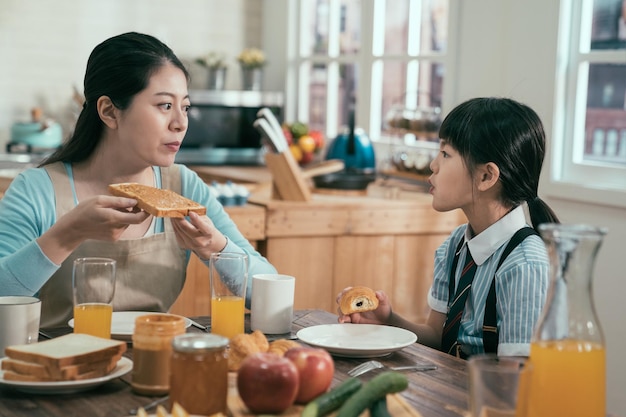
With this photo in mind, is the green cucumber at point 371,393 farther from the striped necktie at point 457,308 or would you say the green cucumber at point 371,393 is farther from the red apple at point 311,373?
the striped necktie at point 457,308

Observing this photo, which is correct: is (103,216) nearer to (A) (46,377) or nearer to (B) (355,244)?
(A) (46,377)

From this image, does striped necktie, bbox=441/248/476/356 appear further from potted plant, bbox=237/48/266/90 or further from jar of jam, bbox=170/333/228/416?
potted plant, bbox=237/48/266/90

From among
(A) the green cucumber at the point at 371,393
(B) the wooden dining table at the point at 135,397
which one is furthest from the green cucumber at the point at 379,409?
(B) the wooden dining table at the point at 135,397

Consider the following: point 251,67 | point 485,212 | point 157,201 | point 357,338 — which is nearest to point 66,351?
point 157,201

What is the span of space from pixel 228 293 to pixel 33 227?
60cm

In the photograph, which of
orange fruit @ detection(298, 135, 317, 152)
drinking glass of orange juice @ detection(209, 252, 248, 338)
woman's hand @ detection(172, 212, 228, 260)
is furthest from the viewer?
orange fruit @ detection(298, 135, 317, 152)

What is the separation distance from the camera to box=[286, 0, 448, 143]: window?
461 cm

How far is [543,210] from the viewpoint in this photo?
6.75ft

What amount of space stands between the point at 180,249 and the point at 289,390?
96cm

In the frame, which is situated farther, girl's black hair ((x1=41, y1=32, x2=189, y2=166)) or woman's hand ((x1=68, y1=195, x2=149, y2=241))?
girl's black hair ((x1=41, y1=32, x2=189, y2=166))

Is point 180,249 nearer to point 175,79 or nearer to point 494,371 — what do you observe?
point 175,79

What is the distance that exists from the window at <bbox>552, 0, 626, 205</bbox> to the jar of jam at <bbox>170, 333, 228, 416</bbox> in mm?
2341

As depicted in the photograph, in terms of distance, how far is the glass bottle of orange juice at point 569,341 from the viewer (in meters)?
1.21

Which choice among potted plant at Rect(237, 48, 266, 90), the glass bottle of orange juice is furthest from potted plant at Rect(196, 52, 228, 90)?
the glass bottle of orange juice
